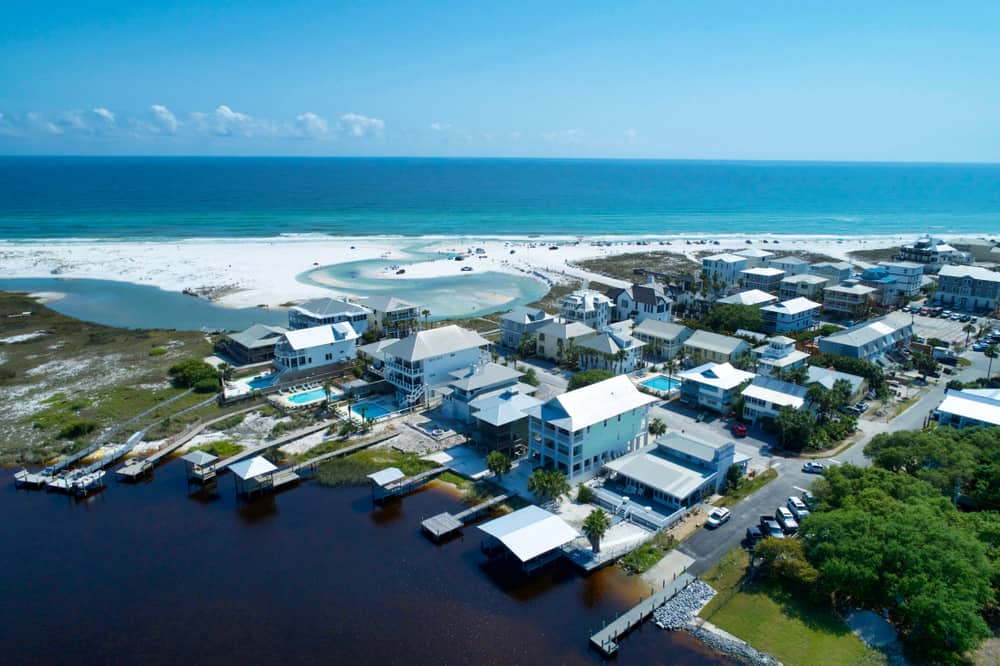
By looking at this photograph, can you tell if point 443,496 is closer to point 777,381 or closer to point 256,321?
point 777,381

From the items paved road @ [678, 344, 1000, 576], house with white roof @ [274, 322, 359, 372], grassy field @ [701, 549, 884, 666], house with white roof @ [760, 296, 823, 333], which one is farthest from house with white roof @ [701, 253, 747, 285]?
grassy field @ [701, 549, 884, 666]

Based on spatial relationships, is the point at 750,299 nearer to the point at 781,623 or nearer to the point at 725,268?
the point at 725,268

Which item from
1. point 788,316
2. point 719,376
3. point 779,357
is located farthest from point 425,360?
point 788,316

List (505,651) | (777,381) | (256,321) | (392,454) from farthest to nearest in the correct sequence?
(256,321), (777,381), (392,454), (505,651)

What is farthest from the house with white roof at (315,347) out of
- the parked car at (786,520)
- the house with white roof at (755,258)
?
the house with white roof at (755,258)

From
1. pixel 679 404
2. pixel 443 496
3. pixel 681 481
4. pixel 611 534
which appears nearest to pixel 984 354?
pixel 679 404

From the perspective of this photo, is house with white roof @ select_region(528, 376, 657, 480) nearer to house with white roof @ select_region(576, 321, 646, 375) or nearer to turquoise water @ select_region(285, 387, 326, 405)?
house with white roof @ select_region(576, 321, 646, 375)
